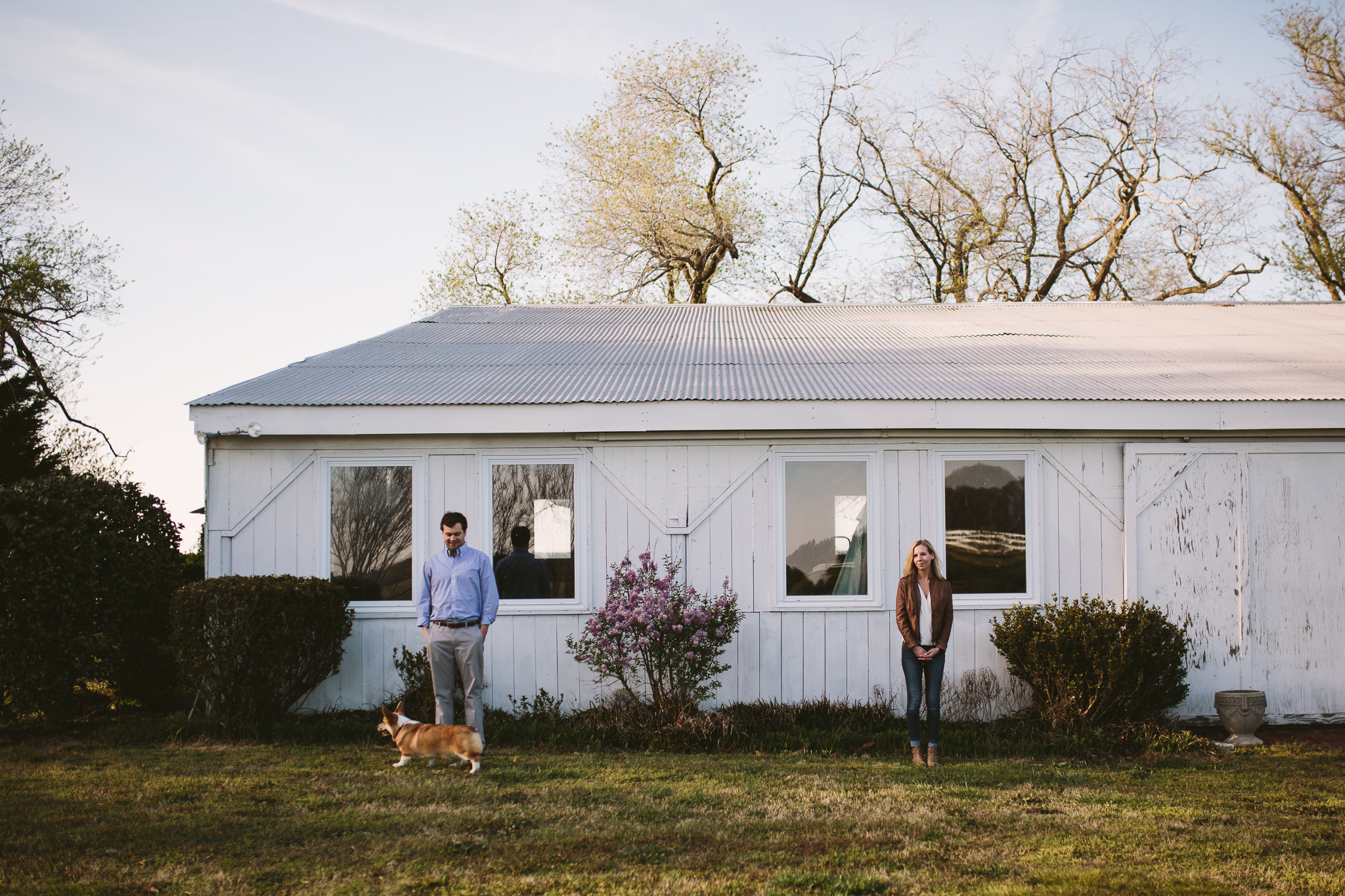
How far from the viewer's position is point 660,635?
782cm

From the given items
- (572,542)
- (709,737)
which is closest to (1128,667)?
(709,737)

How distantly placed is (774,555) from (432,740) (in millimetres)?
3438

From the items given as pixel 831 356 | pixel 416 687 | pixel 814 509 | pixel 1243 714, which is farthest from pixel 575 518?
pixel 1243 714

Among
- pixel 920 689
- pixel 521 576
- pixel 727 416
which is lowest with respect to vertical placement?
pixel 920 689

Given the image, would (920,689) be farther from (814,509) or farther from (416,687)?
(416,687)

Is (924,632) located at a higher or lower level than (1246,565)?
lower

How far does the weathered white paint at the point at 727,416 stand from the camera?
8.37 metres

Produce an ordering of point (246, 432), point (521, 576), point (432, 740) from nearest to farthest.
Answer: point (432, 740) → point (246, 432) → point (521, 576)

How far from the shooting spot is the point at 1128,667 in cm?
773

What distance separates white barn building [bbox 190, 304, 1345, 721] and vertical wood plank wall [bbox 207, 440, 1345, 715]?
0.02m

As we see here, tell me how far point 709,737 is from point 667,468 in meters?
2.45

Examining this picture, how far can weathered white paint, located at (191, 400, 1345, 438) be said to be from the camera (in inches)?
329

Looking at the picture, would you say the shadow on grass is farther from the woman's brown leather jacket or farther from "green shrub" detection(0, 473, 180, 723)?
the woman's brown leather jacket

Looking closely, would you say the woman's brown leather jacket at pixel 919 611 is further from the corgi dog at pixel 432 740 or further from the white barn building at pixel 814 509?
the corgi dog at pixel 432 740
